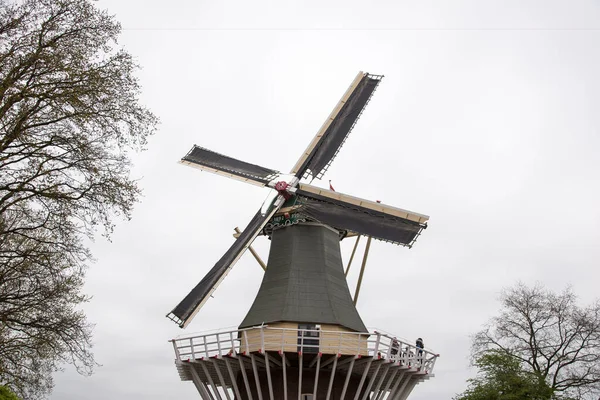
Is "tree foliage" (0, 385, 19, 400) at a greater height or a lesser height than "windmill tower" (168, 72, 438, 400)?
lesser

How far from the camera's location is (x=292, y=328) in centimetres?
1977

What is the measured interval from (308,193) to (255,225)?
2.46 meters

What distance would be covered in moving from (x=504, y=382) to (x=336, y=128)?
558 inches

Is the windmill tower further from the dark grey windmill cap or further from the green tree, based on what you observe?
the green tree

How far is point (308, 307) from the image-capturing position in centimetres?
2034

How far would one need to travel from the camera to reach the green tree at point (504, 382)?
2530cm

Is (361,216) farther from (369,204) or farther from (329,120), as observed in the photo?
(329,120)

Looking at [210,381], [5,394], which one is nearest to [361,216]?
[210,381]

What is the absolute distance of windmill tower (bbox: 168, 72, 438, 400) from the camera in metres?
18.7

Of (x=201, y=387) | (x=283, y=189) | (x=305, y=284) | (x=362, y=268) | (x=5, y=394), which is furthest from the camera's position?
(x=283, y=189)

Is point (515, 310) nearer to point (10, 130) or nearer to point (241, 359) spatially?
point (241, 359)

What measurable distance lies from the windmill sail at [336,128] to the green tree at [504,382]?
42.1 ft

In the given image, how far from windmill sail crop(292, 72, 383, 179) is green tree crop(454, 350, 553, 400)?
42.1 feet

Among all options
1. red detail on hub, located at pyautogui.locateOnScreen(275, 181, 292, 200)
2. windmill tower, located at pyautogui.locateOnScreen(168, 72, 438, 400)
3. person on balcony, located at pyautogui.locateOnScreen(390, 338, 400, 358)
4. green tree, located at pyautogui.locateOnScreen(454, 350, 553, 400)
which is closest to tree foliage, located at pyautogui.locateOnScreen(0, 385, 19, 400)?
windmill tower, located at pyautogui.locateOnScreen(168, 72, 438, 400)
